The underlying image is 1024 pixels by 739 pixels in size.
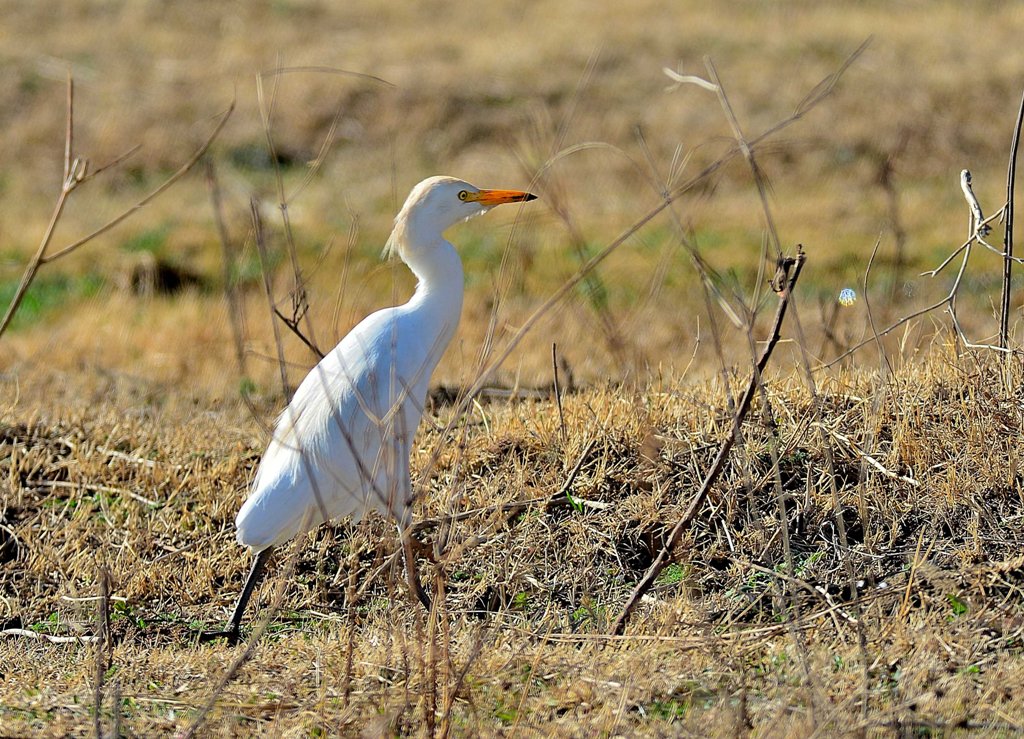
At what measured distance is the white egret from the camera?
3.81 metres

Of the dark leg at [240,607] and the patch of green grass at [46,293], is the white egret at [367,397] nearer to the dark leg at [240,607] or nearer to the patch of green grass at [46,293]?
the dark leg at [240,607]

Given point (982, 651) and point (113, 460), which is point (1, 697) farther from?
point (982, 651)

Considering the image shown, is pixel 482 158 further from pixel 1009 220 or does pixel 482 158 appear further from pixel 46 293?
pixel 1009 220

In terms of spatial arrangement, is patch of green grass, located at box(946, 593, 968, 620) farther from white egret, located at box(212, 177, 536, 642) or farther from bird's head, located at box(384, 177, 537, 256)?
bird's head, located at box(384, 177, 537, 256)

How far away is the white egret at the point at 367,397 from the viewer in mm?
3807

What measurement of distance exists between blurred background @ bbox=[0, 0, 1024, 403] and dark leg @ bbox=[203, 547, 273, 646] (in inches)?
80.7

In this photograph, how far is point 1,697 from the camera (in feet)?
10.8

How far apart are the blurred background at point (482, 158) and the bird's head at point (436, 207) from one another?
1599mm

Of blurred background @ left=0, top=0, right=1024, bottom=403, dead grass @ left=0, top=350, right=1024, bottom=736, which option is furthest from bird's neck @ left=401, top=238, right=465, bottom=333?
blurred background @ left=0, top=0, right=1024, bottom=403

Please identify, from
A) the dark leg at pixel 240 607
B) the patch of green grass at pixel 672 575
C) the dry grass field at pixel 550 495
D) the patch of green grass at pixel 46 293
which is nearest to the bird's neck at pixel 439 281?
the dry grass field at pixel 550 495

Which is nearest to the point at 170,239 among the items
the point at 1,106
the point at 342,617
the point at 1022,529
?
the point at 1,106

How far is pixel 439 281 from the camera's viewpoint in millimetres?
4336

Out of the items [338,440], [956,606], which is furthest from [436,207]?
[956,606]

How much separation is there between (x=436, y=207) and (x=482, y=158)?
879cm
